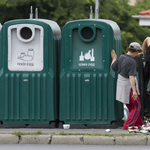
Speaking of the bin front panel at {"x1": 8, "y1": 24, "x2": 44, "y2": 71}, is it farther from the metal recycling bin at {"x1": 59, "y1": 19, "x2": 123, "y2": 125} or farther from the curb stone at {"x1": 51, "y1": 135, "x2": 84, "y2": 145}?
the curb stone at {"x1": 51, "y1": 135, "x2": 84, "y2": 145}

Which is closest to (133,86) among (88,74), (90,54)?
(88,74)

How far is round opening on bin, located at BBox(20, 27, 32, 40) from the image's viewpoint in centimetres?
969

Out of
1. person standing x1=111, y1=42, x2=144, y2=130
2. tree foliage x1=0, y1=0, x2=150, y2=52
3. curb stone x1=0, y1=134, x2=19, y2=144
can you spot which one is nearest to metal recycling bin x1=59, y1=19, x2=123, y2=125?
person standing x1=111, y1=42, x2=144, y2=130

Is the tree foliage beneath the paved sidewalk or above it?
above

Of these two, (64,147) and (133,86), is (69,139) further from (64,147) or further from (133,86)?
(133,86)

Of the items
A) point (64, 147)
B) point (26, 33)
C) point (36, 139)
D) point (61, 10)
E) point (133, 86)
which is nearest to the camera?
point (64, 147)

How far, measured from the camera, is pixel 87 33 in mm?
9617

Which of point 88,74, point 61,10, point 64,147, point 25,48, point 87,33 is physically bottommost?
point 64,147

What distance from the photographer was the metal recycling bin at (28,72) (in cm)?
957

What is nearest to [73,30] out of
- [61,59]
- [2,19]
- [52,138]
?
[61,59]

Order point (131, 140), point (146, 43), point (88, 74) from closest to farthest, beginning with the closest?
point (131, 140) < point (88, 74) < point (146, 43)

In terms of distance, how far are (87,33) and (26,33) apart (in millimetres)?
1034

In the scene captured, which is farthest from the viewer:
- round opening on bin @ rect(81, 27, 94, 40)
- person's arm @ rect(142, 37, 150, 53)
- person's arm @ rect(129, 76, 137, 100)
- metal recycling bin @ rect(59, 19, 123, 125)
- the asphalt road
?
person's arm @ rect(142, 37, 150, 53)

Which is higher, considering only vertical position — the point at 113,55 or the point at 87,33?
the point at 87,33
